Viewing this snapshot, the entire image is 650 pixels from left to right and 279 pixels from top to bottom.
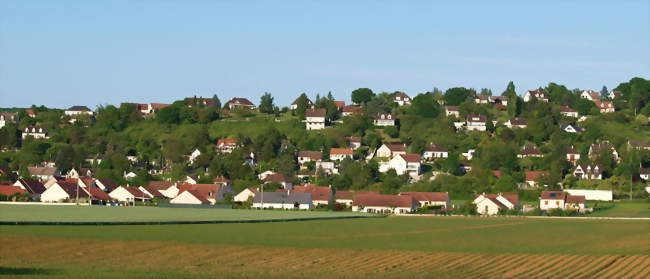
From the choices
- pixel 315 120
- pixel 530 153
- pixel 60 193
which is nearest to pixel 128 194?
pixel 60 193

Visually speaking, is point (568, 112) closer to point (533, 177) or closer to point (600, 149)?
point (600, 149)

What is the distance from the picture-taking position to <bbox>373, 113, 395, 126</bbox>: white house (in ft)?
529

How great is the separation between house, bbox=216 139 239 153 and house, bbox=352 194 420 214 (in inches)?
1826

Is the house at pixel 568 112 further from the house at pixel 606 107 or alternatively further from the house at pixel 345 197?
the house at pixel 345 197

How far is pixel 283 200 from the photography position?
10288 centimetres

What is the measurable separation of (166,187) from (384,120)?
52.7 metres

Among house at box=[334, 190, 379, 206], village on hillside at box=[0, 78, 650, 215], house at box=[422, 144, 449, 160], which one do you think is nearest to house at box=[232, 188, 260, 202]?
village on hillside at box=[0, 78, 650, 215]

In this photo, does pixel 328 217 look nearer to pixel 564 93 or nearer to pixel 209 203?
pixel 209 203

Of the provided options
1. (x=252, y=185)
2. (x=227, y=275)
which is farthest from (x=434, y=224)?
(x=252, y=185)

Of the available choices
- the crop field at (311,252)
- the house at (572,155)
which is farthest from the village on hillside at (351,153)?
the crop field at (311,252)

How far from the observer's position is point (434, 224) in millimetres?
70812

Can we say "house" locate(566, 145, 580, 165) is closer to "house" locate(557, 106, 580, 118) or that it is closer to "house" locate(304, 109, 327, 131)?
"house" locate(557, 106, 580, 118)

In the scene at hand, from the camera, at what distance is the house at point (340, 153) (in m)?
140

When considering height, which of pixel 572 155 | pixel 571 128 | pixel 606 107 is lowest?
pixel 572 155
